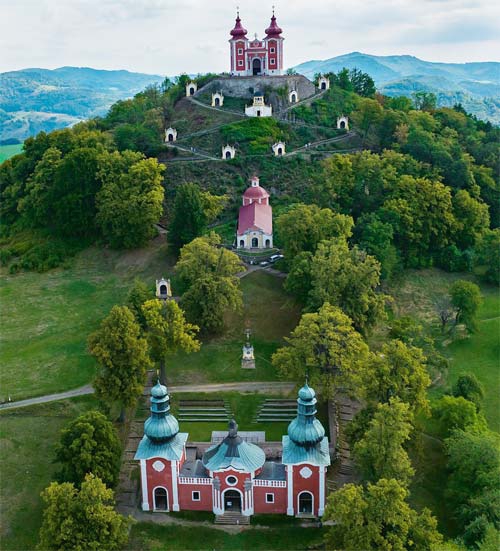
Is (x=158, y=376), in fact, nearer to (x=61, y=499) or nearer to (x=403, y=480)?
(x=61, y=499)

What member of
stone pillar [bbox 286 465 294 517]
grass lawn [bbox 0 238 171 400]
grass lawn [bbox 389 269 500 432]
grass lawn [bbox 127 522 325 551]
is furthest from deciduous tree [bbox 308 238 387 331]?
grass lawn [bbox 0 238 171 400]

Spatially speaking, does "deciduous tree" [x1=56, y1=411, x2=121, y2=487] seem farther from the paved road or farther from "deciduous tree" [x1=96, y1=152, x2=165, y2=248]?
"deciduous tree" [x1=96, y1=152, x2=165, y2=248]

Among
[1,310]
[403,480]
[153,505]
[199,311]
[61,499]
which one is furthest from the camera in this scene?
[1,310]

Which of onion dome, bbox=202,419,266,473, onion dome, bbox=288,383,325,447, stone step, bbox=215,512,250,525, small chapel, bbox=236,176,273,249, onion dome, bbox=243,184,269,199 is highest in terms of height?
onion dome, bbox=243,184,269,199

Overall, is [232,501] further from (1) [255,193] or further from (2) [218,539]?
(1) [255,193]

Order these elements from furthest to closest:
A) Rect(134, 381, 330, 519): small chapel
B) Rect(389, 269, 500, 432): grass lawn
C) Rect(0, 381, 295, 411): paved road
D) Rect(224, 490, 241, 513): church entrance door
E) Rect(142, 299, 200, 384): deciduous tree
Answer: Rect(389, 269, 500, 432): grass lawn, Rect(0, 381, 295, 411): paved road, Rect(142, 299, 200, 384): deciduous tree, Rect(224, 490, 241, 513): church entrance door, Rect(134, 381, 330, 519): small chapel

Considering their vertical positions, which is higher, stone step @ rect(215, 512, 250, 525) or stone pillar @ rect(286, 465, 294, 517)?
stone pillar @ rect(286, 465, 294, 517)

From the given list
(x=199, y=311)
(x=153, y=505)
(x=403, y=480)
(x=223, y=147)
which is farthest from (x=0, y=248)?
(x=403, y=480)

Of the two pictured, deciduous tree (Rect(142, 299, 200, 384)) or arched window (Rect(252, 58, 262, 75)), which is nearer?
deciduous tree (Rect(142, 299, 200, 384))
